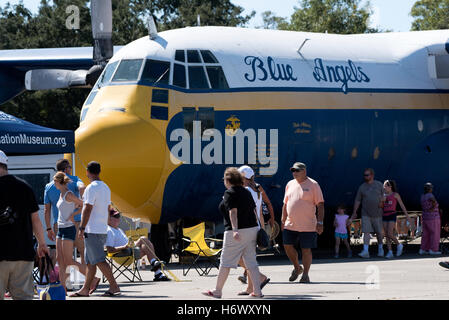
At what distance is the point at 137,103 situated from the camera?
15.4m

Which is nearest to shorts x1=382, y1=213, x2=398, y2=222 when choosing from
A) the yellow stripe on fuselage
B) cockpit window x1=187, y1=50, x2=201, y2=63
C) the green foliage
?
the yellow stripe on fuselage

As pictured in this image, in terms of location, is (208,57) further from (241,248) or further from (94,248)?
(241,248)

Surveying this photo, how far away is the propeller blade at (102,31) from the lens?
891 inches

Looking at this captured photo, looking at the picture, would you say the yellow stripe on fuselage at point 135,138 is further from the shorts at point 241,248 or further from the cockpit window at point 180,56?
Result: the shorts at point 241,248

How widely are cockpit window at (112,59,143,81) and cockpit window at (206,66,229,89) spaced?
1219 mm

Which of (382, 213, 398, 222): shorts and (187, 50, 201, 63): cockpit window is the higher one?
(187, 50, 201, 63): cockpit window

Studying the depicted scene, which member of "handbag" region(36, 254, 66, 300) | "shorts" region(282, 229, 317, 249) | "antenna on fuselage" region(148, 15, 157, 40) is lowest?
"shorts" region(282, 229, 317, 249)

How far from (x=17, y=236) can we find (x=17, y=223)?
0.12 meters

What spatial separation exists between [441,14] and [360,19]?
42.5ft

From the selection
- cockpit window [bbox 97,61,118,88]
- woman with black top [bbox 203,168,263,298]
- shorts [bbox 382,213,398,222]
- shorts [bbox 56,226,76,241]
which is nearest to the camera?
woman with black top [bbox 203,168,263,298]

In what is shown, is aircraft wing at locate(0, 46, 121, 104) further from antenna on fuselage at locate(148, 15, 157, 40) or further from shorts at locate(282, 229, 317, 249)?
shorts at locate(282, 229, 317, 249)

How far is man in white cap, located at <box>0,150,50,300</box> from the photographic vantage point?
8.20 meters

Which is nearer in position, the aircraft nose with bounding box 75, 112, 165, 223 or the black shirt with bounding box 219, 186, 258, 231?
the black shirt with bounding box 219, 186, 258, 231

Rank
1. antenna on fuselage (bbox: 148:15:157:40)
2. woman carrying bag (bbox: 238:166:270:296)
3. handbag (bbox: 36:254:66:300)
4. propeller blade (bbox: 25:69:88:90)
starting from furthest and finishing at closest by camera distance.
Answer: propeller blade (bbox: 25:69:88:90) < antenna on fuselage (bbox: 148:15:157:40) < woman carrying bag (bbox: 238:166:270:296) < handbag (bbox: 36:254:66:300)
